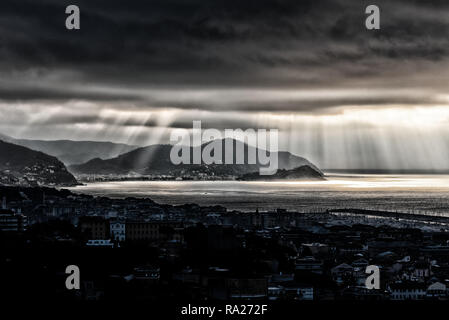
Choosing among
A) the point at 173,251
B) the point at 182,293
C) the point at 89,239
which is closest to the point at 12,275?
the point at 182,293

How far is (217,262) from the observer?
2656 cm

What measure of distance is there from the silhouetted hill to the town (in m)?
107

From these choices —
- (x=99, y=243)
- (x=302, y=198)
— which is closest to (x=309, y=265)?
(x=99, y=243)

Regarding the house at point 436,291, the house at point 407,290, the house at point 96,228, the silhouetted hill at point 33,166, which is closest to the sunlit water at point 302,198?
the silhouetted hill at point 33,166

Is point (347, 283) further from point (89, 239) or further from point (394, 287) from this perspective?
point (89, 239)

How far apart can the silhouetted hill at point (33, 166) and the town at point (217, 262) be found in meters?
107

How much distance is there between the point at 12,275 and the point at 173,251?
14.2 metres

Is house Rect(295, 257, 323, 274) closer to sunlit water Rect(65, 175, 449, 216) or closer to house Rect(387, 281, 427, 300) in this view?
house Rect(387, 281, 427, 300)

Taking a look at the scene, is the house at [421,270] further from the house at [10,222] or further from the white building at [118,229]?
the house at [10,222]

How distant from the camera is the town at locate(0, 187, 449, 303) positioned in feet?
67.2

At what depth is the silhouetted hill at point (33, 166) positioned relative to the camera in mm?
155125

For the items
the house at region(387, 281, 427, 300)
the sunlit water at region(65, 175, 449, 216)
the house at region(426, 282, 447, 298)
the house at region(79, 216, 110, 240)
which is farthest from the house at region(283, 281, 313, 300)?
the sunlit water at region(65, 175, 449, 216)

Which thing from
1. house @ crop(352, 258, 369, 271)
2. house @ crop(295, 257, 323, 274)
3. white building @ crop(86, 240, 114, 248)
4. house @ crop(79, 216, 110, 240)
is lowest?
house @ crop(352, 258, 369, 271)
